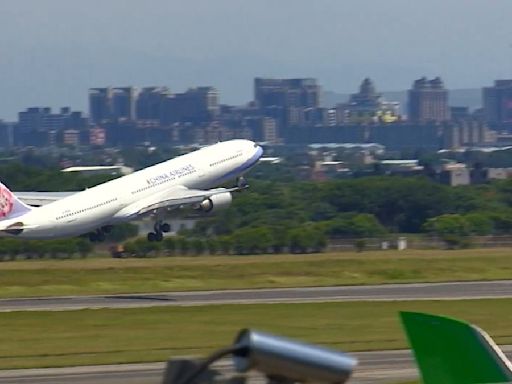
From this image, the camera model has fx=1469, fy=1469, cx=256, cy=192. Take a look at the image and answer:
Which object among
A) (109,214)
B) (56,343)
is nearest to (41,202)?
(109,214)

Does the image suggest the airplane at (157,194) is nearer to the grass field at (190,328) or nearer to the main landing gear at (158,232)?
the main landing gear at (158,232)

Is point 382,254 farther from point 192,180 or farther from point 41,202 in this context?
point 41,202

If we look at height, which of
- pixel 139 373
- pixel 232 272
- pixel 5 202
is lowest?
pixel 232 272

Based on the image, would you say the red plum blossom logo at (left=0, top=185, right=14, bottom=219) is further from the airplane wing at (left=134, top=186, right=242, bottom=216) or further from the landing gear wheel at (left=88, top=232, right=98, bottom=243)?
the airplane wing at (left=134, top=186, right=242, bottom=216)

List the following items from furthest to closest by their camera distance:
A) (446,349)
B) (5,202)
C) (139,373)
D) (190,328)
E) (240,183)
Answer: (240,183) < (5,202) < (190,328) < (139,373) < (446,349)

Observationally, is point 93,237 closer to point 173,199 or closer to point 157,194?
point 157,194

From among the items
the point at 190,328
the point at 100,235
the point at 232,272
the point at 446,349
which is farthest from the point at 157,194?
the point at 446,349

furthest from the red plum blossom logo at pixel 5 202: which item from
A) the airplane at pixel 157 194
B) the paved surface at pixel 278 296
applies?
the paved surface at pixel 278 296
